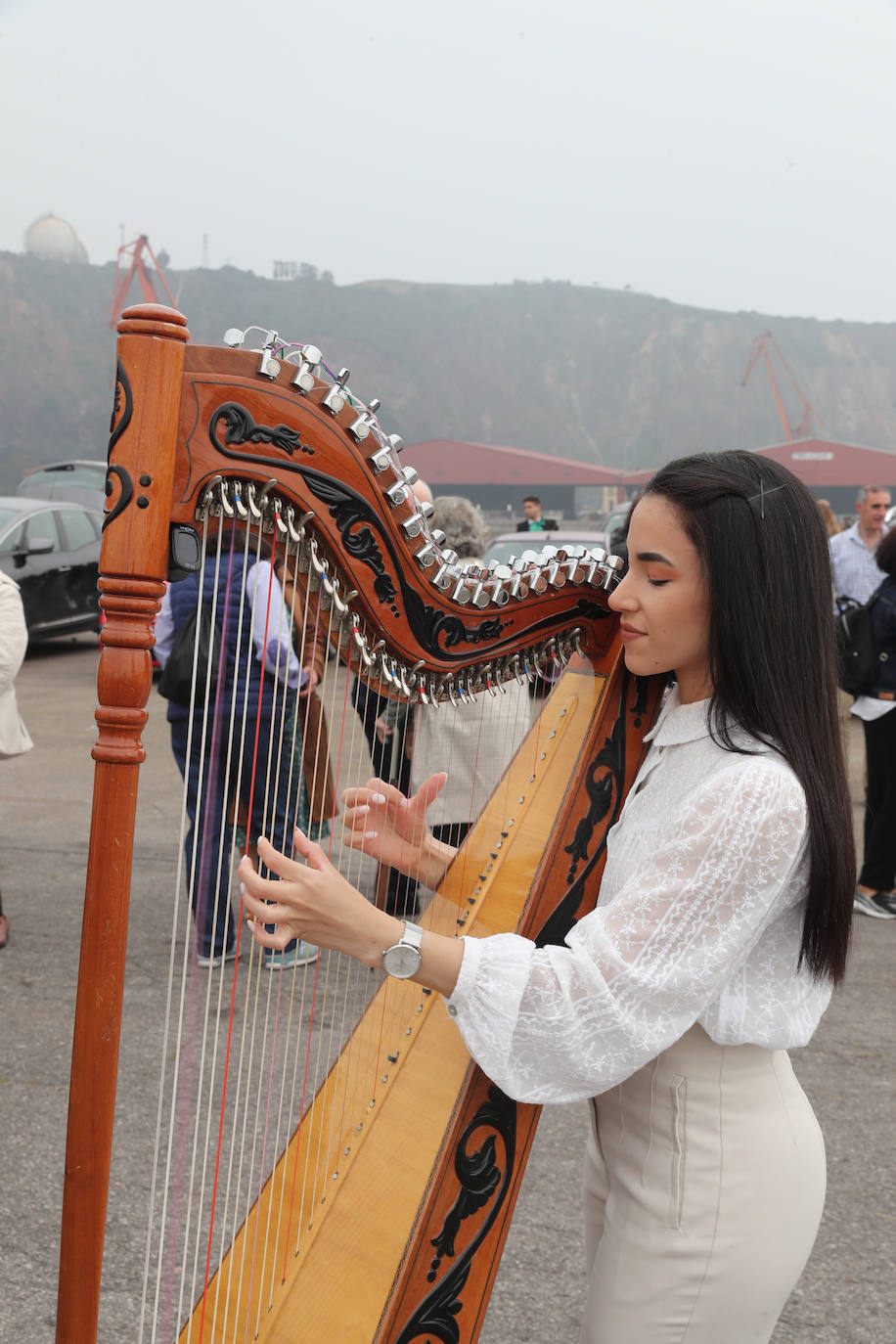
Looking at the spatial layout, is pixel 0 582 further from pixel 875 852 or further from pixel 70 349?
pixel 70 349

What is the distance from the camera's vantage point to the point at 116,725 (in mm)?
966

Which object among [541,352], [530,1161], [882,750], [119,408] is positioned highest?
[541,352]

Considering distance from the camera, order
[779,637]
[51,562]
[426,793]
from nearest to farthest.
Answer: [779,637] < [426,793] < [51,562]

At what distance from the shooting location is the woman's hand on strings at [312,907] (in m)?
1.18

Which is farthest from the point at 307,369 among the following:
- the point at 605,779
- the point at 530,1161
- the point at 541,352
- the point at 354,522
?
the point at 541,352

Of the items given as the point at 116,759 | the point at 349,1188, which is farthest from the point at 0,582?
the point at 116,759

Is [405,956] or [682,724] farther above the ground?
[682,724]

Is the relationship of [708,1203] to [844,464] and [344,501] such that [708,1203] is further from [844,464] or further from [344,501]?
[844,464]

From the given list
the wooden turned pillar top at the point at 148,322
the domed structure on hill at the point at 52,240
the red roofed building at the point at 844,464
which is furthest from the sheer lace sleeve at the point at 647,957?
the domed structure on hill at the point at 52,240

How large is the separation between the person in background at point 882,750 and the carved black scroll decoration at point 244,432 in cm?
404

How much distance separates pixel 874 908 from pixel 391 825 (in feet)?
12.2

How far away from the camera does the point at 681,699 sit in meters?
1.46

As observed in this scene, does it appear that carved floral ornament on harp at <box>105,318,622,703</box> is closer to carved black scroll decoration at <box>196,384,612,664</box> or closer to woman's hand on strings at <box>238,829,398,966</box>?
carved black scroll decoration at <box>196,384,612,664</box>

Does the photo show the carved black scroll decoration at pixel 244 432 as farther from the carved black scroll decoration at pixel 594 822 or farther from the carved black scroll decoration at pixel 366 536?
the carved black scroll decoration at pixel 594 822
